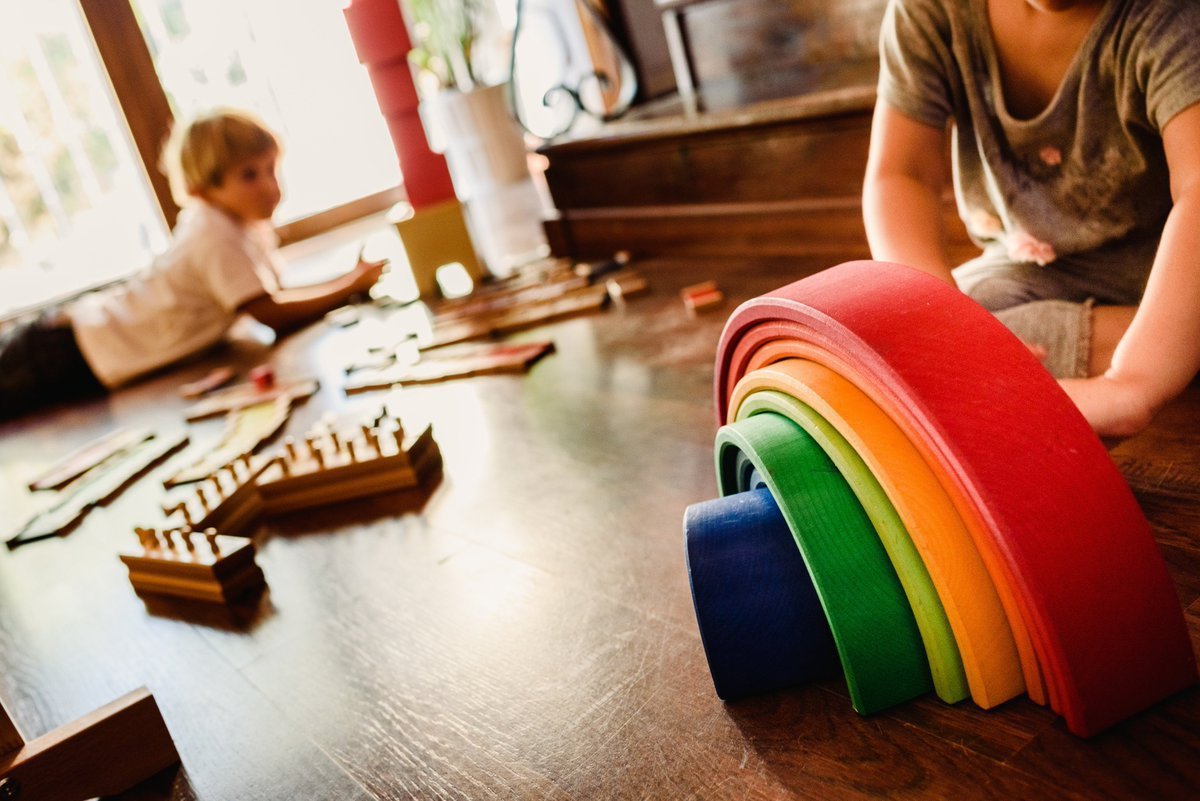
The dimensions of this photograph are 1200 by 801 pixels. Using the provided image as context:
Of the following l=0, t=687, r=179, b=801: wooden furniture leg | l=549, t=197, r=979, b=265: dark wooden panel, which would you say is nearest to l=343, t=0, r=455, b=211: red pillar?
l=549, t=197, r=979, b=265: dark wooden panel

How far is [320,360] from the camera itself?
2.30m

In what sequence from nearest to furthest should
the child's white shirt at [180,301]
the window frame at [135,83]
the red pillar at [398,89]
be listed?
the red pillar at [398,89] < the child's white shirt at [180,301] < the window frame at [135,83]

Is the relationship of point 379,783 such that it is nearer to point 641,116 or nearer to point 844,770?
point 844,770

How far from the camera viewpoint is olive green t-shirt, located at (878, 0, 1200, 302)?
3.02 ft

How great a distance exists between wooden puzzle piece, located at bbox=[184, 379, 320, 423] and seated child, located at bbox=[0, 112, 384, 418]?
0.49 meters

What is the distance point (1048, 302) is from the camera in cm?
108

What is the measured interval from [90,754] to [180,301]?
2016 mm

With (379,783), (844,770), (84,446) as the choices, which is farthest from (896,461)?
(84,446)

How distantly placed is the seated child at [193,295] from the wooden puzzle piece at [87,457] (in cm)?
55

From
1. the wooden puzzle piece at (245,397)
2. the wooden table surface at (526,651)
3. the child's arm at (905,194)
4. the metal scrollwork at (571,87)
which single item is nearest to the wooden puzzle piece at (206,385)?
the wooden puzzle piece at (245,397)

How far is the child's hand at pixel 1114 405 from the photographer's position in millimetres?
841

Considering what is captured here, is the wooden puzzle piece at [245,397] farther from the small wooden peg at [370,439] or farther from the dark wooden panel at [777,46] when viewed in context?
the dark wooden panel at [777,46]

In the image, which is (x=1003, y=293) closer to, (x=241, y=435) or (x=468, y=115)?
(x=241, y=435)

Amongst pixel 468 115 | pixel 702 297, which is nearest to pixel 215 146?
pixel 702 297
